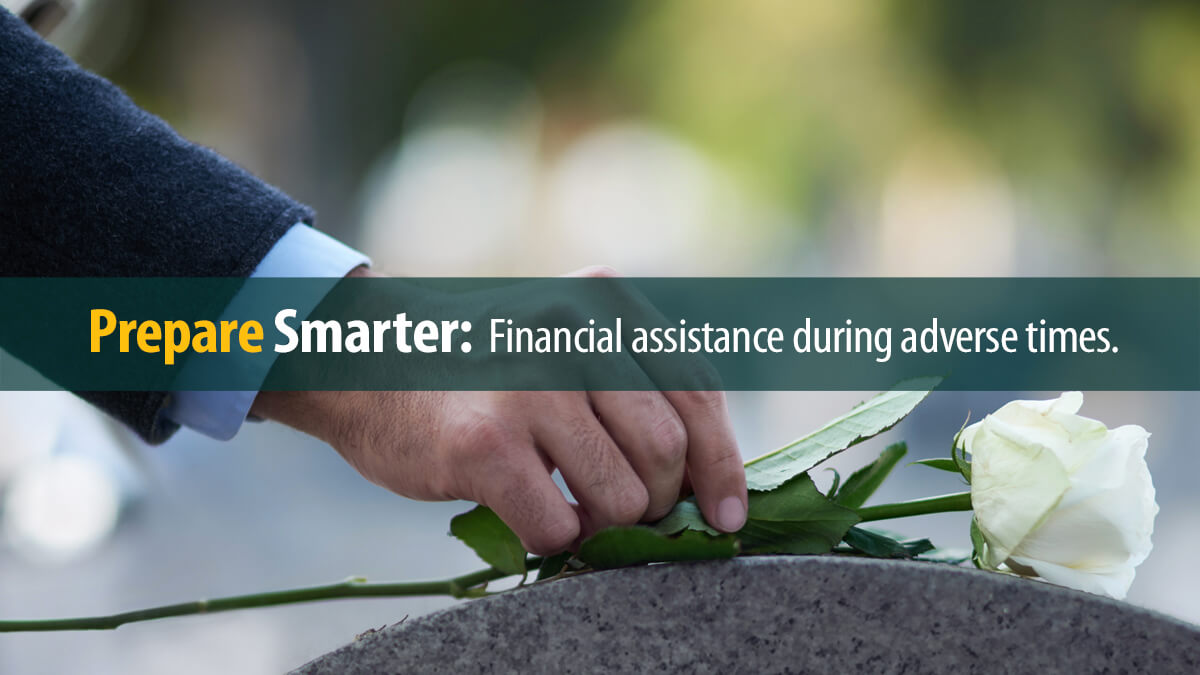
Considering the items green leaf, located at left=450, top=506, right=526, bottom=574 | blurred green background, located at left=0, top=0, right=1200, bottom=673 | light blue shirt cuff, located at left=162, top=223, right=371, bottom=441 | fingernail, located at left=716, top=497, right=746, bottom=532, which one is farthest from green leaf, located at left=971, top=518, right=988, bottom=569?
blurred green background, located at left=0, top=0, right=1200, bottom=673

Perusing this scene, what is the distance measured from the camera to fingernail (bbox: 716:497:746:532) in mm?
449

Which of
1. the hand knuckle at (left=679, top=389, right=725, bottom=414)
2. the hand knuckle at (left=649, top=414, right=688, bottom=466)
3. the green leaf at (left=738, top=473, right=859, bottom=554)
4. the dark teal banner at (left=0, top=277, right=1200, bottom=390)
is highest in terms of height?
the dark teal banner at (left=0, top=277, right=1200, bottom=390)

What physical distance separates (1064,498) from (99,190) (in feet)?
1.72

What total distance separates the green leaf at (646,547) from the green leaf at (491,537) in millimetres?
58

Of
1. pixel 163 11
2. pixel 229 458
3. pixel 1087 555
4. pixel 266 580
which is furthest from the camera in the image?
A: pixel 163 11

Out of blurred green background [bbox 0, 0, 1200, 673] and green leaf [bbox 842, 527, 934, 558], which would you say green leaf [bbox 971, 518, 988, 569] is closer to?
green leaf [bbox 842, 527, 934, 558]

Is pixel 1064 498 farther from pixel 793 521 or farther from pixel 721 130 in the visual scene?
pixel 721 130

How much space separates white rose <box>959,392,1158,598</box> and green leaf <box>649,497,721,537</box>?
12 cm

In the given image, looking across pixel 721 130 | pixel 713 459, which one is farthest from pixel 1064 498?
pixel 721 130

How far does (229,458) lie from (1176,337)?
487 cm

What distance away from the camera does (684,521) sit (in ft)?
1.52

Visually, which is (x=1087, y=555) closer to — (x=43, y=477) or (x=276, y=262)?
(x=276, y=262)

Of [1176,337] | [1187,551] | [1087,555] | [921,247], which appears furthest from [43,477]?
[1176,337]

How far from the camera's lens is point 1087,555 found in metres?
0.42
